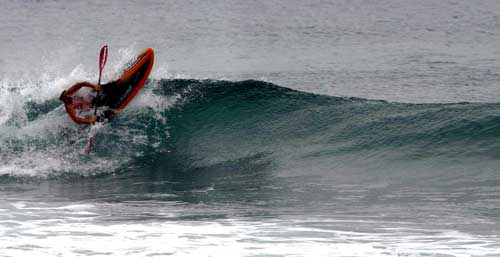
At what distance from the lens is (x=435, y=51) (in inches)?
1120

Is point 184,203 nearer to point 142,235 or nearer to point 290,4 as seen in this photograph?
point 142,235

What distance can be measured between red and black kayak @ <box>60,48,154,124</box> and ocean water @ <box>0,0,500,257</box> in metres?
0.42

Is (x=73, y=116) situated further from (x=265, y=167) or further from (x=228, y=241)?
(x=228, y=241)

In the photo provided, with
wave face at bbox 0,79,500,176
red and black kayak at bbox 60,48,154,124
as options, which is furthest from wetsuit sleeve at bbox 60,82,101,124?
wave face at bbox 0,79,500,176

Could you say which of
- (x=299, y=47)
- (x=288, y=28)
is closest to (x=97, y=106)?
(x=299, y=47)

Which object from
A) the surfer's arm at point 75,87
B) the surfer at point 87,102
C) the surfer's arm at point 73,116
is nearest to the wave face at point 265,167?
the surfer at point 87,102

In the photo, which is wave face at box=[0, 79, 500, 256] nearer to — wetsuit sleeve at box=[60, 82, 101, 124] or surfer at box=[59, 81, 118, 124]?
surfer at box=[59, 81, 118, 124]

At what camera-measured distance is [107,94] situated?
1619cm

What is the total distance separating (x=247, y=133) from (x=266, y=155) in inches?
62.9

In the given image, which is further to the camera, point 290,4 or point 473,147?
point 290,4

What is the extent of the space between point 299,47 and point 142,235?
69.4ft

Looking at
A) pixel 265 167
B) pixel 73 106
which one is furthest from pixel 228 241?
pixel 73 106

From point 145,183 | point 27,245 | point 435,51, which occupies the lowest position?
point 27,245

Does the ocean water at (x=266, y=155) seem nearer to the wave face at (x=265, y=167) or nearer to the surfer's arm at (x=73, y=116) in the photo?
the wave face at (x=265, y=167)
